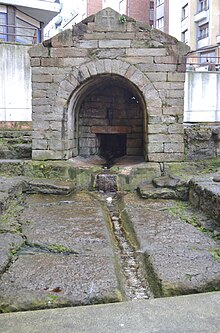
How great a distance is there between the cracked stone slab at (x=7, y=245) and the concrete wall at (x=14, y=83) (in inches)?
386

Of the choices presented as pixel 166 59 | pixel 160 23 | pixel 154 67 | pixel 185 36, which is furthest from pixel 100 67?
pixel 160 23

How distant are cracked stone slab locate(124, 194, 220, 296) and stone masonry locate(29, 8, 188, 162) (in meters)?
2.36

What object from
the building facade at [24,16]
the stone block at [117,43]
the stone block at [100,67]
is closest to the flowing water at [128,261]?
the stone block at [100,67]

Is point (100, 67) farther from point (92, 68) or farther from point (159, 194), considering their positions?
point (159, 194)

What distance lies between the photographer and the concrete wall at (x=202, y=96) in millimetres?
14625

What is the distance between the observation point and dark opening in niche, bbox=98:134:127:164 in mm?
10039

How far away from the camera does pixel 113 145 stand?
10219mm

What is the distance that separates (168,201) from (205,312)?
3.96 metres

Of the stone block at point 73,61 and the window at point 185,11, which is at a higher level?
the window at point 185,11

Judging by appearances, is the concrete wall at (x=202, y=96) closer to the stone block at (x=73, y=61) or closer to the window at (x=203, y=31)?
the stone block at (x=73, y=61)

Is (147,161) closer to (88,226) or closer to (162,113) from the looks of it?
(162,113)

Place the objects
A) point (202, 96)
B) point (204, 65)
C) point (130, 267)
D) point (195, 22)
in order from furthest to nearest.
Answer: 1. point (195, 22)
2. point (204, 65)
3. point (202, 96)
4. point (130, 267)

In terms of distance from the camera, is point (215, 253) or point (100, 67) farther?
point (100, 67)

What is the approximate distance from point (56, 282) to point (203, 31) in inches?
1229
